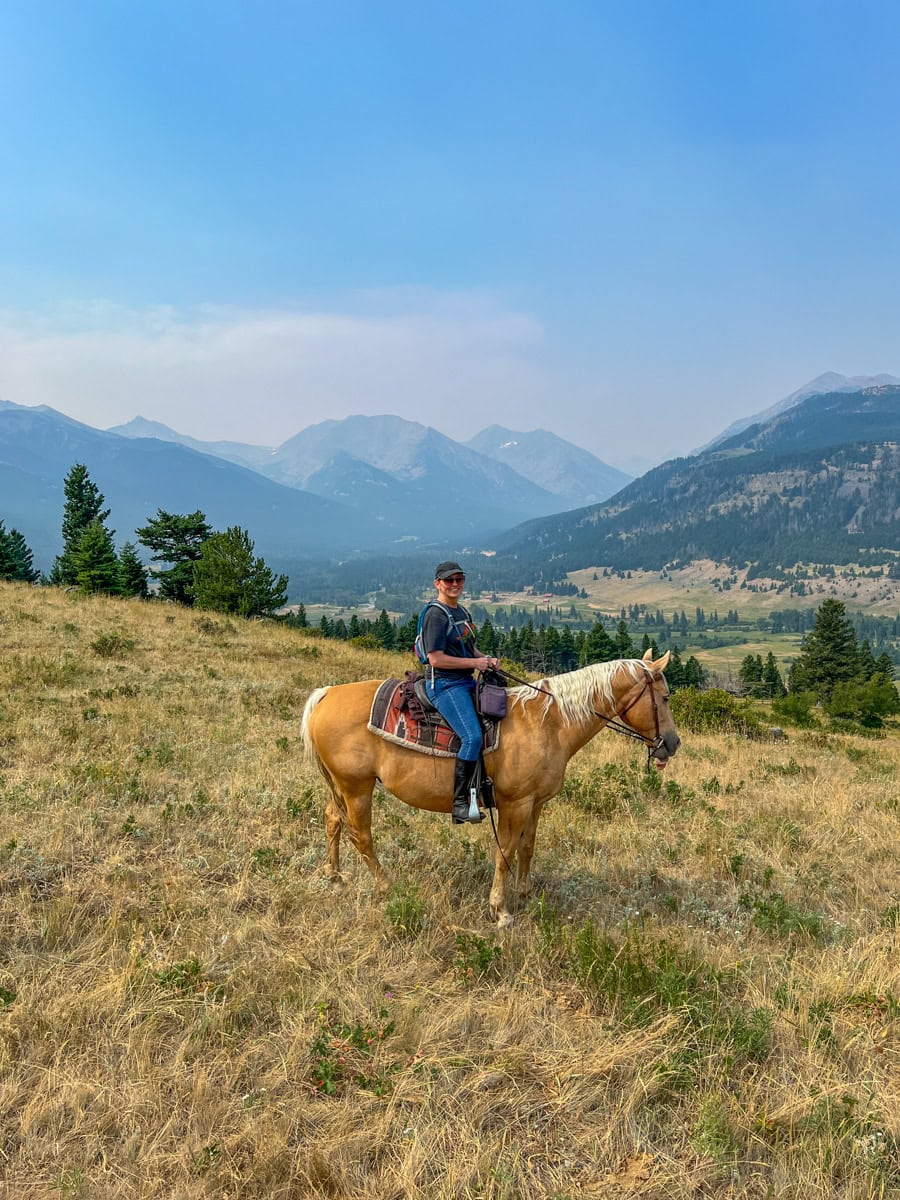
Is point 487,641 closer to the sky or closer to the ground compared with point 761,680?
closer to the sky

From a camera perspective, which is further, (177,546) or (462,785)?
(177,546)

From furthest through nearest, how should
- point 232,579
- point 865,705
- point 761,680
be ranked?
point 761,680
point 865,705
point 232,579

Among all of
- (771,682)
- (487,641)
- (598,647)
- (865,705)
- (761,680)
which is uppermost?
(487,641)

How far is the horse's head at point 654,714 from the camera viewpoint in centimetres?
635

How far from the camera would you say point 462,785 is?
6.07m

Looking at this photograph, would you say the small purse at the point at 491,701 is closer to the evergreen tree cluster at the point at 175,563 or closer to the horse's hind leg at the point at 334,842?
the horse's hind leg at the point at 334,842

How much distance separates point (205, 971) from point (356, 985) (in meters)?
1.22

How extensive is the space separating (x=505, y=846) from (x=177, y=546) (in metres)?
40.4

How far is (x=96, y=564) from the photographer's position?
3897cm

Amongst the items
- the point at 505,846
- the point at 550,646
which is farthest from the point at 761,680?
the point at 505,846

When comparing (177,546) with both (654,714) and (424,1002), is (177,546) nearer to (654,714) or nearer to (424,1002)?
(654,714)

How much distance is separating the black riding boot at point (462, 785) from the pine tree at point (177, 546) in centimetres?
3835

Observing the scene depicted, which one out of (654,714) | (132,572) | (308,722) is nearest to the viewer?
(654,714)

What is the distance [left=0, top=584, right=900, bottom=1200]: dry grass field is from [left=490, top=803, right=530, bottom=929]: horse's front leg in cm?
30
